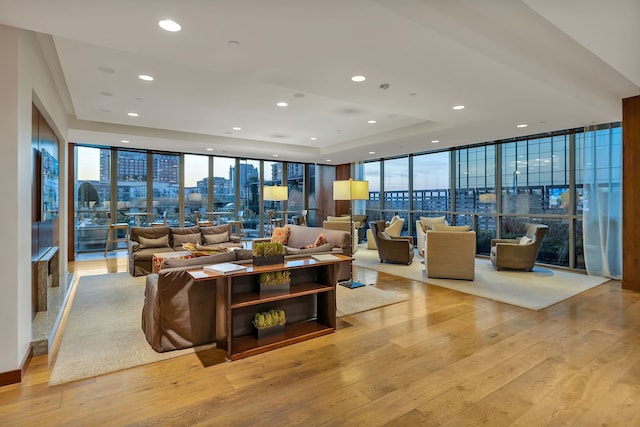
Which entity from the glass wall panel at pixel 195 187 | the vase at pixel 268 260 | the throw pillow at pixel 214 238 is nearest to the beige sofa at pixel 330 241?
the vase at pixel 268 260

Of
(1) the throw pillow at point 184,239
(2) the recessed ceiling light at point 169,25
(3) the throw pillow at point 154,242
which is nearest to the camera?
(2) the recessed ceiling light at point 169,25

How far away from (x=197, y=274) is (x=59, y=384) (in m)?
1.18

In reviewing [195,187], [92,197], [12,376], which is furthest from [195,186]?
[12,376]

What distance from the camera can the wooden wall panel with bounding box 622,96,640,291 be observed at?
15.9ft

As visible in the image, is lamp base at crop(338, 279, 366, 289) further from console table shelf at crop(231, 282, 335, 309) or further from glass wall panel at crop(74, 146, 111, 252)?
glass wall panel at crop(74, 146, 111, 252)

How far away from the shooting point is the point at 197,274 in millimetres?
2836

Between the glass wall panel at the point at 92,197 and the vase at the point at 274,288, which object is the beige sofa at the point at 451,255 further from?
the glass wall panel at the point at 92,197

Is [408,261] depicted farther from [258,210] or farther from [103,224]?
[103,224]

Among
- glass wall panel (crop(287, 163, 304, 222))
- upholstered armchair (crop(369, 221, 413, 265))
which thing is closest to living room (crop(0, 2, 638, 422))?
upholstered armchair (crop(369, 221, 413, 265))

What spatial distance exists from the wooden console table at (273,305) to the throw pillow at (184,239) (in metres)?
3.65

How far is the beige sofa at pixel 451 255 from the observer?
18.0 feet

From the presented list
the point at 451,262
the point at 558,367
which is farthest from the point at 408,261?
the point at 558,367

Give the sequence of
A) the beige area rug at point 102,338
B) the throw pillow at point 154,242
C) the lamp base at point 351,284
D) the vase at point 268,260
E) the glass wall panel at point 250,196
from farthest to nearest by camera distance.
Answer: the glass wall panel at point 250,196, the throw pillow at point 154,242, the lamp base at point 351,284, the vase at point 268,260, the beige area rug at point 102,338

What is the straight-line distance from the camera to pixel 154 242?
6055mm
